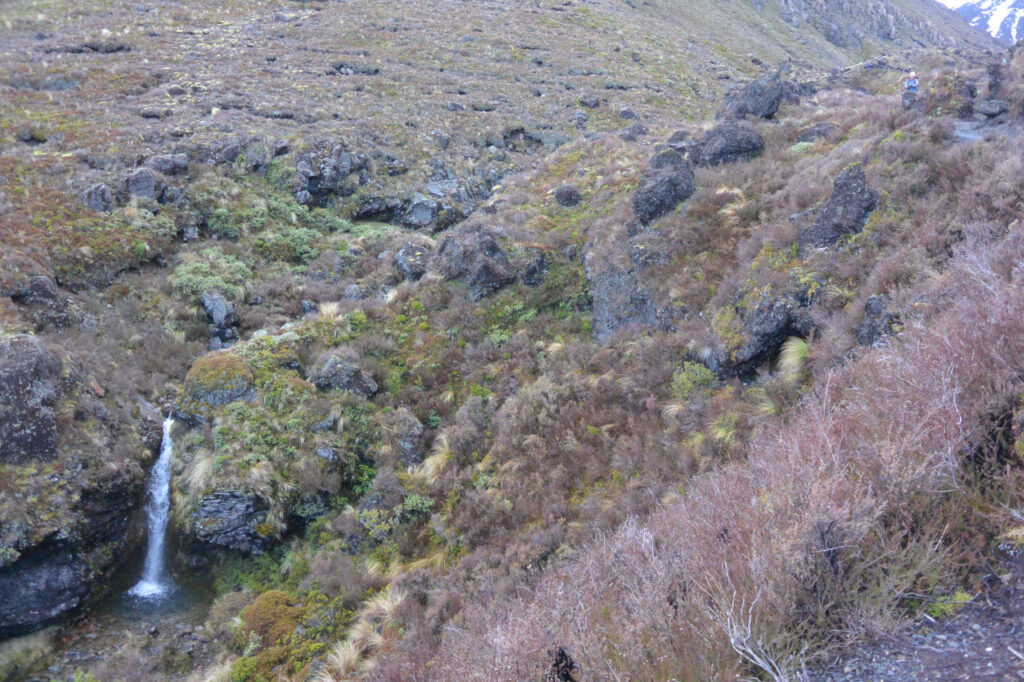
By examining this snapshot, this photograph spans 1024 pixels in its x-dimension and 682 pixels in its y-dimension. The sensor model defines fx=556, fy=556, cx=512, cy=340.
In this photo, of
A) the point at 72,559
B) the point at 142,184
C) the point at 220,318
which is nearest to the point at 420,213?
the point at 220,318

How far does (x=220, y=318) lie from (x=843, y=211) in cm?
1732

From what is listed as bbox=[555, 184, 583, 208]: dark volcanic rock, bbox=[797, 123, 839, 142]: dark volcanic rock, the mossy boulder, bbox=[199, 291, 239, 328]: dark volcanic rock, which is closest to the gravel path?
the mossy boulder

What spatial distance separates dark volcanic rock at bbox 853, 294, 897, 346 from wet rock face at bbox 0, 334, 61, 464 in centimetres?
1545

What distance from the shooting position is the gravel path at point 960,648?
3.27 metres

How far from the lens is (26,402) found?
38.6ft

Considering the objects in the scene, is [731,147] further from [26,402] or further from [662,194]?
[26,402]

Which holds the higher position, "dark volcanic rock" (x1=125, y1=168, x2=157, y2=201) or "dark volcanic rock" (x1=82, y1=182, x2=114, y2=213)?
"dark volcanic rock" (x1=125, y1=168, x2=157, y2=201)

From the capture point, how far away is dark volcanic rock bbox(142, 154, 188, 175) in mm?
22469

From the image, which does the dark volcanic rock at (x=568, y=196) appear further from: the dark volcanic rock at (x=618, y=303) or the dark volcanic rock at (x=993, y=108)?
the dark volcanic rock at (x=993, y=108)

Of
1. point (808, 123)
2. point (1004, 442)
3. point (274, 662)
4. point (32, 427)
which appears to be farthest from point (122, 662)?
point (808, 123)

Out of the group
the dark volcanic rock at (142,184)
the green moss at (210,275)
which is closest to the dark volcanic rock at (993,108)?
the green moss at (210,275)

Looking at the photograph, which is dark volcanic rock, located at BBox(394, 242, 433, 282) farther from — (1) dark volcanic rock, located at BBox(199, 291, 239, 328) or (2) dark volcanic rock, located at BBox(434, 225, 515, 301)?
(1) dark volcanic rock, located at BBox(199, 291, 239, 328)

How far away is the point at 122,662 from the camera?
33.4 ft

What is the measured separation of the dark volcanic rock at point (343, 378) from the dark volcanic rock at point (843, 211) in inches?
399
